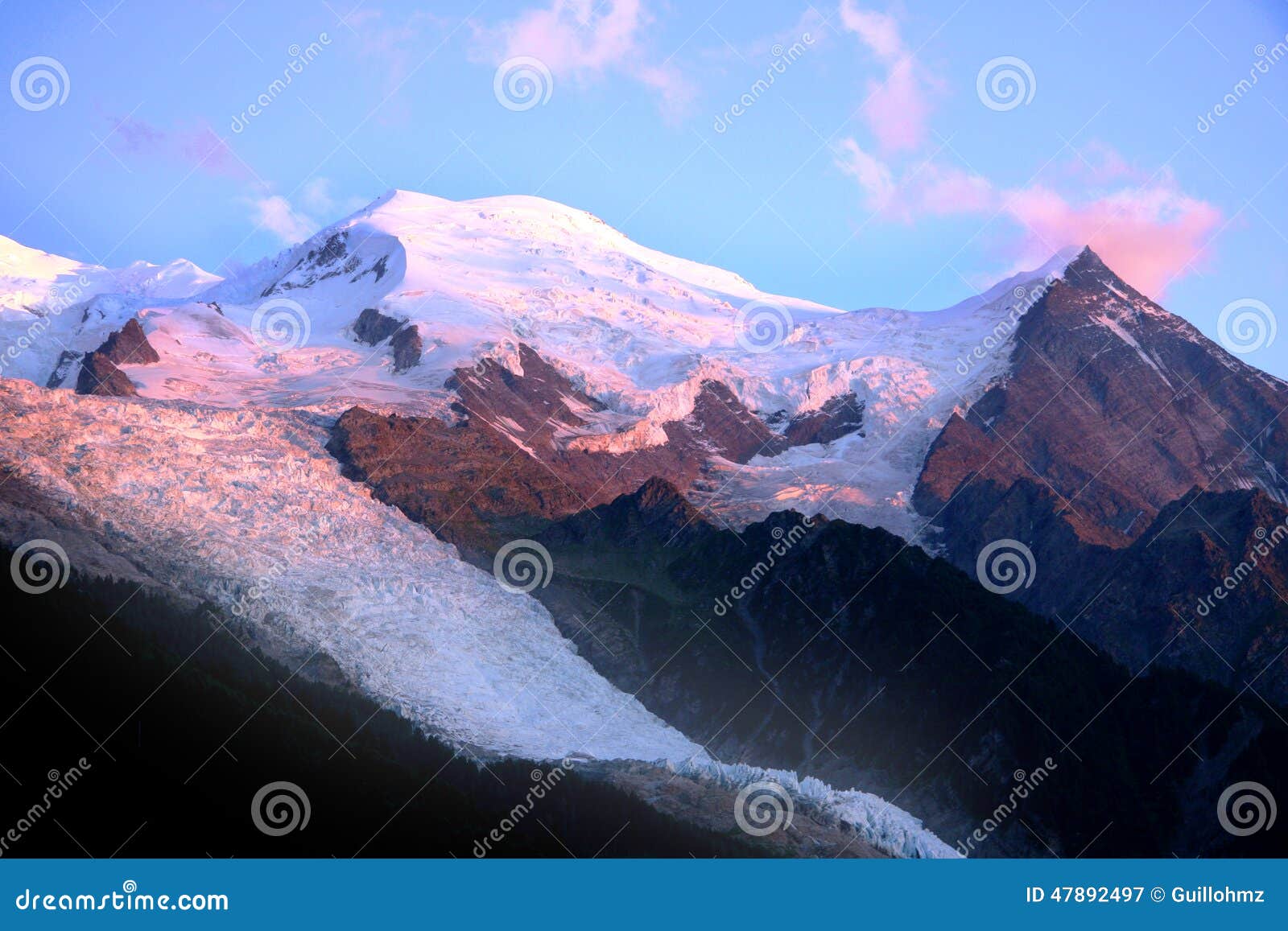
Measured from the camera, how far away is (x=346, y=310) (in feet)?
582

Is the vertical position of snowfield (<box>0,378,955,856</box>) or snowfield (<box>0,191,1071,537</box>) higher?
snowfield (<box>0,191,1071,537</box>)

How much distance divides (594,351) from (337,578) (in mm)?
80665

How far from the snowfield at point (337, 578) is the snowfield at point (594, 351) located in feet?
88.9

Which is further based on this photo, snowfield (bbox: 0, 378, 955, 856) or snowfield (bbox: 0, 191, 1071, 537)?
snowfield (bbox: 0, 191, 1071, 537)

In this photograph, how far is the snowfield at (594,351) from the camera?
479 ft

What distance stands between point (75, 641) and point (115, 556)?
1050 centimetres

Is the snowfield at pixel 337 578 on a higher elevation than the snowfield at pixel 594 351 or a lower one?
lower

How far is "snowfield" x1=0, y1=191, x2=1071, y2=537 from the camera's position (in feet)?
479

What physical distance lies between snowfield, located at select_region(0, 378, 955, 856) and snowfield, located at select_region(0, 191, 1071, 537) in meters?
27.1

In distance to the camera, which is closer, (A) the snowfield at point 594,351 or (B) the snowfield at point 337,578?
(B) the snowfield at point 337,578

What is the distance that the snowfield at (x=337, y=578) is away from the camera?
3250 inches

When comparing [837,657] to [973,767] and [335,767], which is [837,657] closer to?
[973,767]

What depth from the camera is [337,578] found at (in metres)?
95.6

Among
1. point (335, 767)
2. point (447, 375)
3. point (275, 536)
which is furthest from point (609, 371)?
point (335, 767)
